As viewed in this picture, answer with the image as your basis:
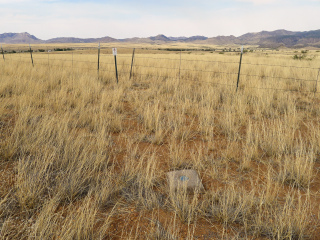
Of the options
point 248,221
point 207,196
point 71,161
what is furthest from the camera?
point 71,161

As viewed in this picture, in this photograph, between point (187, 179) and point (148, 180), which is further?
point (187, 179)

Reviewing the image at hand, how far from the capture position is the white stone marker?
10.5 ft

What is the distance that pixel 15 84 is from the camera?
852 centimetres

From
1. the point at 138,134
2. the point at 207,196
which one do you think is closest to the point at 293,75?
the point at 138,134

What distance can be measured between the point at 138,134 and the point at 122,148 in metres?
0.65

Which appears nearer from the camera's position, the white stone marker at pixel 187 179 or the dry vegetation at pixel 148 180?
the dry vegetation at pixel 148 180

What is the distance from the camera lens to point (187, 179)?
3.34 m

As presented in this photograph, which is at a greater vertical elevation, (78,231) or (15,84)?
(15,84)

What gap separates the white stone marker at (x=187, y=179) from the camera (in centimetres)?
319

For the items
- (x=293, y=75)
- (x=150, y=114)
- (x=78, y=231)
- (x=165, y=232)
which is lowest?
(x=165, y=232)

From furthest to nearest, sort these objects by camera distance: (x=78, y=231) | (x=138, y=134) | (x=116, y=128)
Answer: (x=116, y=128), (x=138, y=134), (x=78, y=231)

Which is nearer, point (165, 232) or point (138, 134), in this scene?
point (165, 232)

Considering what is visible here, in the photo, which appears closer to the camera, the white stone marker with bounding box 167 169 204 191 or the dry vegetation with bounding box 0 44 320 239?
the dry vegetation with bounding box 0 44 320 239

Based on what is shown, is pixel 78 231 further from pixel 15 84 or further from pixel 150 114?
pixel 15 84
